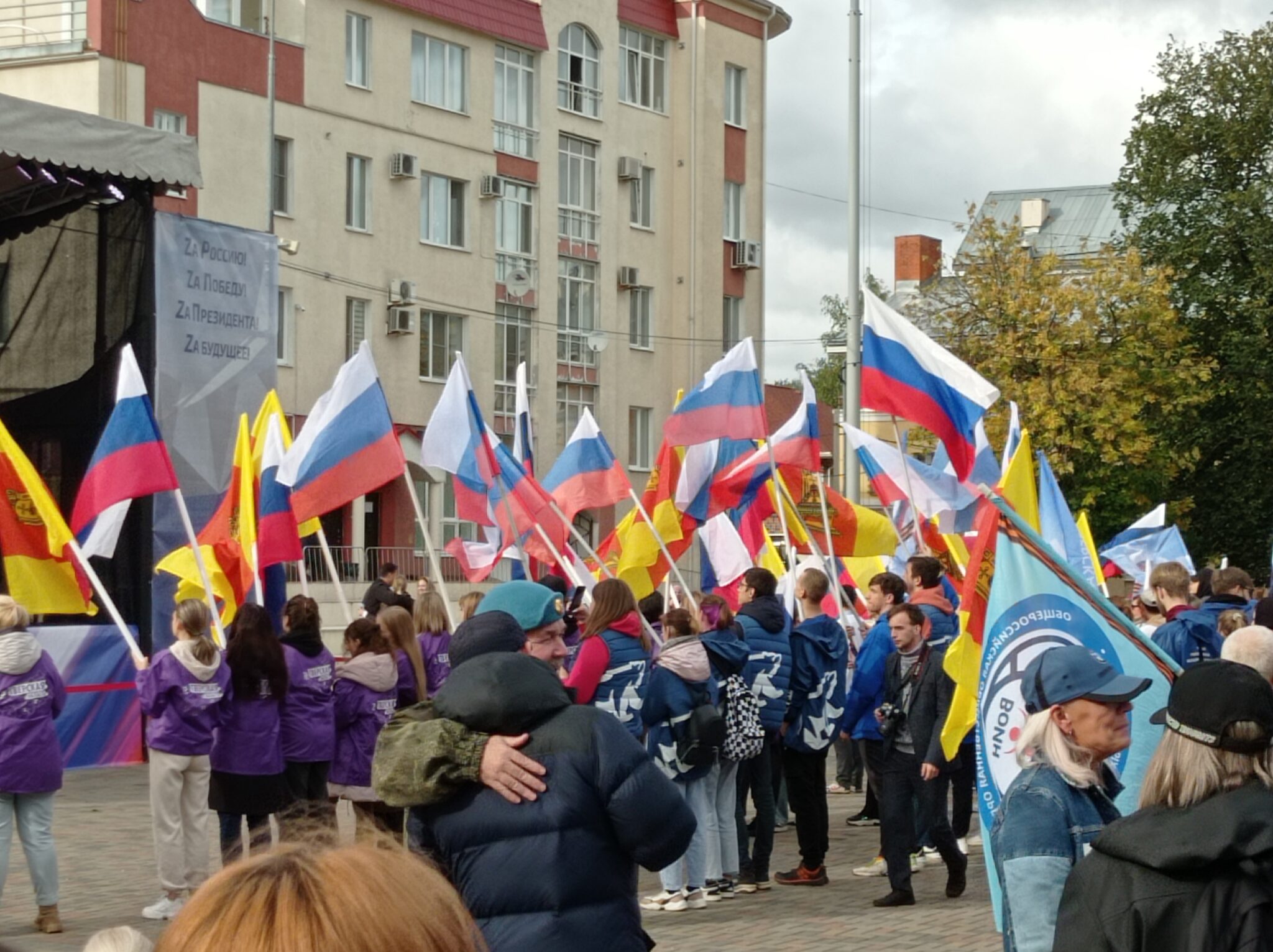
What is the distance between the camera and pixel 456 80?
3953 cm

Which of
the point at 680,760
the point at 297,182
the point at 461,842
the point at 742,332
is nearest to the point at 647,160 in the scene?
the point at 742,332

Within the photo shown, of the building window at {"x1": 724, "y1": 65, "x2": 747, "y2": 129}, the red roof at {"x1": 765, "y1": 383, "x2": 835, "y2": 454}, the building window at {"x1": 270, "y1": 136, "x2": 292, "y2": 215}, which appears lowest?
the red roof at {"x1": 765, "y1": 383, "x2": 835, "y2": 454}

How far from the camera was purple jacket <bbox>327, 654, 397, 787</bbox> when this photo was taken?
1042 centimetres

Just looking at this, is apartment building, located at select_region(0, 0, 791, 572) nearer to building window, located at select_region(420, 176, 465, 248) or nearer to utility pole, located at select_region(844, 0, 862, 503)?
building window, located at select_region(420, 176, 465, 248)

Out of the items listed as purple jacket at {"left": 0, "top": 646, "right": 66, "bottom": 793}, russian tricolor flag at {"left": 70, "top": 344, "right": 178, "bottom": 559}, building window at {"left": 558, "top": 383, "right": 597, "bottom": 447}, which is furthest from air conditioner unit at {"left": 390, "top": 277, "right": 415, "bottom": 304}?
purple jacket at {"left": 0, "top": 646, "right": 66, "bottom": 793}

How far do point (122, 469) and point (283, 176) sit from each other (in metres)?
24.1

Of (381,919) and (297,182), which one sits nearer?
(381,919)

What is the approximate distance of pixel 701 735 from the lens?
984 cm

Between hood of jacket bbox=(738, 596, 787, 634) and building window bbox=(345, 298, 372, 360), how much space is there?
26.2 m

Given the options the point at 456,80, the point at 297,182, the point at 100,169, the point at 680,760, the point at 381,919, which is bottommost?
the point at 680,760

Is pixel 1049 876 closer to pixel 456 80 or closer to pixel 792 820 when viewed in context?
pixel 792 820

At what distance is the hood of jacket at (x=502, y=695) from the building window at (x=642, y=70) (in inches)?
1587

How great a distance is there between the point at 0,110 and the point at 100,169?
1.08 m

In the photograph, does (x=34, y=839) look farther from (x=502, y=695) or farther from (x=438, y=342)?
(x=438, y=342)
